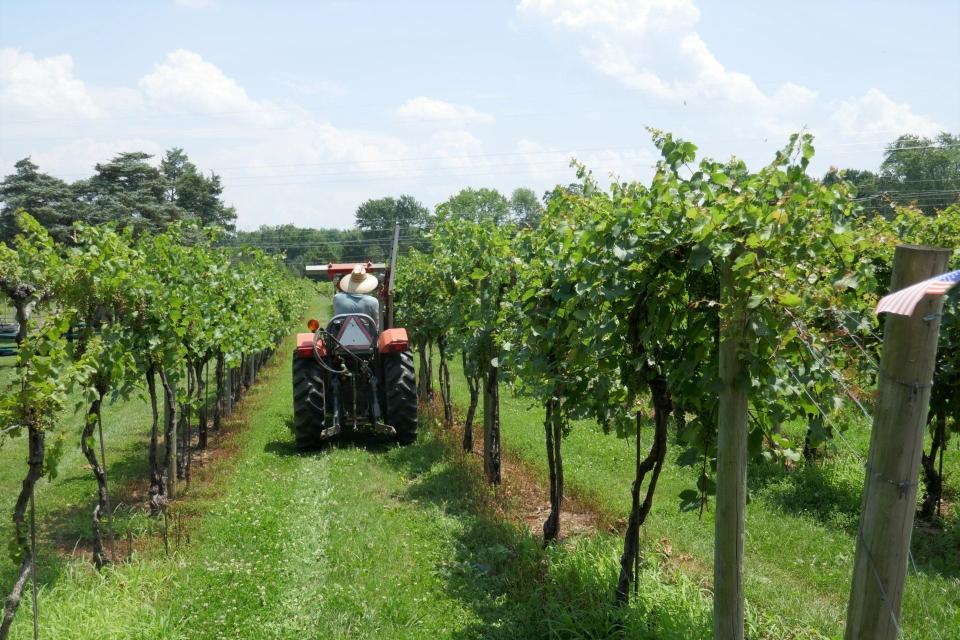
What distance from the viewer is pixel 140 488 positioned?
8.32m

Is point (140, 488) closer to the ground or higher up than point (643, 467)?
closer to the ground

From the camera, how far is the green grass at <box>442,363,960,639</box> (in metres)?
4.91

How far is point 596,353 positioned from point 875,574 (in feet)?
7.34

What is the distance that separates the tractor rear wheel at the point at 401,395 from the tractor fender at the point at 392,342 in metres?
0.09

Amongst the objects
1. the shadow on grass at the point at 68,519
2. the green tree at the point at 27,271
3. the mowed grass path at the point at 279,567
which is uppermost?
the green tree at the point at 27,271

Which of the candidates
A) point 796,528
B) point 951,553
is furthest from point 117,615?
point 951,553

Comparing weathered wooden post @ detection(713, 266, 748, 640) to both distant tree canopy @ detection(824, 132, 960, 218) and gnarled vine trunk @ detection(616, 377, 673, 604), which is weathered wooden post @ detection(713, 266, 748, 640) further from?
distant tree canopy @ detection(824, 132, 960, 218)

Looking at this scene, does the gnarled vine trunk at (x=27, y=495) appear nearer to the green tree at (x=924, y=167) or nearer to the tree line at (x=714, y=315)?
the tree line at (x=714, y=315)

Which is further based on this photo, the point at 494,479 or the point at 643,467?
the point at 494,479

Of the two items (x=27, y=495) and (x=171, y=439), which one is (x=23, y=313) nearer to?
(x=27, y=495)

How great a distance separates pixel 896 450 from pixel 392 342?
8215mm

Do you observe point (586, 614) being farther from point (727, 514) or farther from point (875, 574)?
point (875, 574)

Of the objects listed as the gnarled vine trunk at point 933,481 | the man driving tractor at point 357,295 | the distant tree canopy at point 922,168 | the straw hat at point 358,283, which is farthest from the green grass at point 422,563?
the distant tree canopy at point 922,168

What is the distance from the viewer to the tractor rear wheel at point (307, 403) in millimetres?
9492
